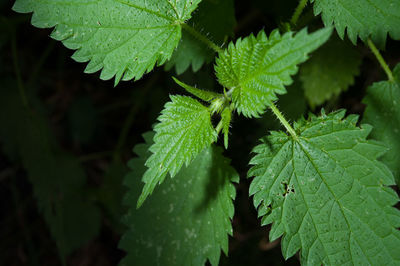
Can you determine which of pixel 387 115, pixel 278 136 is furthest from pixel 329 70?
pixel 278 136

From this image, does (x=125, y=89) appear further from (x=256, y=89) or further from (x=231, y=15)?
(x=256, y=89)

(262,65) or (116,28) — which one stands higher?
(116,28)

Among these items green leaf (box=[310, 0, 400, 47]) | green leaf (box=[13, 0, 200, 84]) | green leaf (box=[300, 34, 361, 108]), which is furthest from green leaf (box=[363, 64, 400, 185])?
green leaf (box=[13, 0, 200, 84])

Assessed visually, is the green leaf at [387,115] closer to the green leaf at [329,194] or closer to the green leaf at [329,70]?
the green leaf at [329,194]

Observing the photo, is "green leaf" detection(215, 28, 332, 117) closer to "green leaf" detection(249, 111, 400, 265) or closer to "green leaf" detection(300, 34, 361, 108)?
"green leaf" detection(249, 111, 400, 265)

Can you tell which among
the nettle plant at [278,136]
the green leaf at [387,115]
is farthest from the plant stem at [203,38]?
the green leaf at [387,115]

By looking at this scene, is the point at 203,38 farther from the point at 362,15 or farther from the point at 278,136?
the point at 362,15

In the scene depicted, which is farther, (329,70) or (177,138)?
(329,70)
